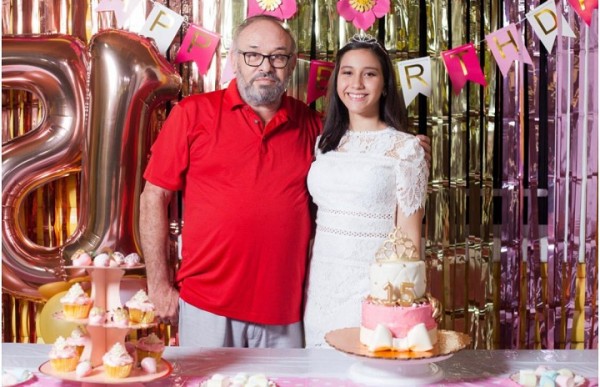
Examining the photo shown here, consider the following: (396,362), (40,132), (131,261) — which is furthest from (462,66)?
(131,261)

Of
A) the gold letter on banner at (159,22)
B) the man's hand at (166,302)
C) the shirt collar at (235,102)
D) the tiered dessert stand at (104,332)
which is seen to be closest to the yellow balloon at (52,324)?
the man's hand at (166,302)

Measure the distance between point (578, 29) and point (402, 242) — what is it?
74.8 inches

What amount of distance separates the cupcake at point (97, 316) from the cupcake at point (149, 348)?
103 mm

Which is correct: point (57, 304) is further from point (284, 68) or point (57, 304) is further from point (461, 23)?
point (461, 23)

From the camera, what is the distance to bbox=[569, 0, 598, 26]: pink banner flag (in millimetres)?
2984

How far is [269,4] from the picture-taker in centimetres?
290

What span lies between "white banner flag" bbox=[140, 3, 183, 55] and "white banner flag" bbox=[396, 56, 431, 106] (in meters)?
0.86

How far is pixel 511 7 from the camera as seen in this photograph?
3043 millimetres

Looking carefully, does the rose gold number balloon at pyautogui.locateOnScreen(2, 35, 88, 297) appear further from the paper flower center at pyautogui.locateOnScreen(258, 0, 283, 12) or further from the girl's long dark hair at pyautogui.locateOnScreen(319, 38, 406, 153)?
the girl's long dark hair at pyautogui.locateOnScreen(319, 38, 406, 153)

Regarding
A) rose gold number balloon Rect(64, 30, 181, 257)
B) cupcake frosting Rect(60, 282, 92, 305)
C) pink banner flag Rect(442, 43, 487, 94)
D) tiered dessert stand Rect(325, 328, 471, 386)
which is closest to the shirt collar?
rose gold number balloon Rect(64, 30, 181, 257)

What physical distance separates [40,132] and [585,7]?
2136mm

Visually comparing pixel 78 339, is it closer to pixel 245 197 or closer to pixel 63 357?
pixel 63 357

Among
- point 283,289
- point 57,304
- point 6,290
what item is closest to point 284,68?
point 283,289

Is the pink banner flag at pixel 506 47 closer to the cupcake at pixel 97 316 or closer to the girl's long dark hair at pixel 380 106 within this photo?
the girl's long dark hair at pixel 380 106
